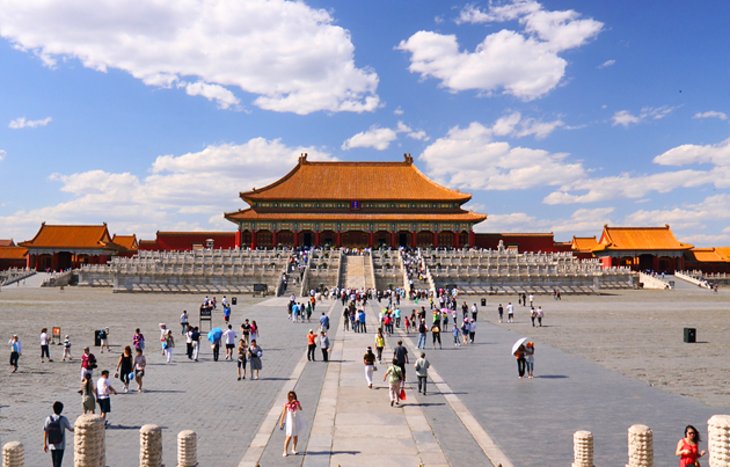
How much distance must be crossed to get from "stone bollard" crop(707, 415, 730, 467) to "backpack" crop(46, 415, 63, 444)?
10.1 metres

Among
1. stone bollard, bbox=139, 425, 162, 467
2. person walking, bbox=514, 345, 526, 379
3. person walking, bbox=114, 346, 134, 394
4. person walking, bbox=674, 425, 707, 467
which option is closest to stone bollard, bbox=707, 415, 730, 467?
person walking, bbox=674, 425, 707, 467

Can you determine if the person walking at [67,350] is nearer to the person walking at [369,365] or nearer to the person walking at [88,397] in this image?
the person walking at [88,397]

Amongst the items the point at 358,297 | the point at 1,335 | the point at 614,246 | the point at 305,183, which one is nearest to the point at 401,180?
the point at 305,183

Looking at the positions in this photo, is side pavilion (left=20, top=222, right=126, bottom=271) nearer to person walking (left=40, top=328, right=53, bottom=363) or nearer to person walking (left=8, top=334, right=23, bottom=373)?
person walking (left=40, top=328, right=53, bottom=363)

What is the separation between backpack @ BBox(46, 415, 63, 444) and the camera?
9883 mm

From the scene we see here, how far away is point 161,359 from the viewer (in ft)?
69.4

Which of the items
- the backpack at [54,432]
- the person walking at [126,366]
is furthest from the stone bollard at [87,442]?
the person walking at [126,366]

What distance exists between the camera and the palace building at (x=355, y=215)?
80188mm

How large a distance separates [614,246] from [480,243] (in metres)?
19.5

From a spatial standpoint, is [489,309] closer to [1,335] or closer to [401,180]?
[1,335]

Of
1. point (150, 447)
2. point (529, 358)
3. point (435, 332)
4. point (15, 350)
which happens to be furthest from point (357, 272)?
point (150, 447)

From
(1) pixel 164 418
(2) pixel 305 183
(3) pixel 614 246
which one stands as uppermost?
(2) pixel 305 183

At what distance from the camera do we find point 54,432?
989 cm

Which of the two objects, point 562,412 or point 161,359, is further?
point 161,359
